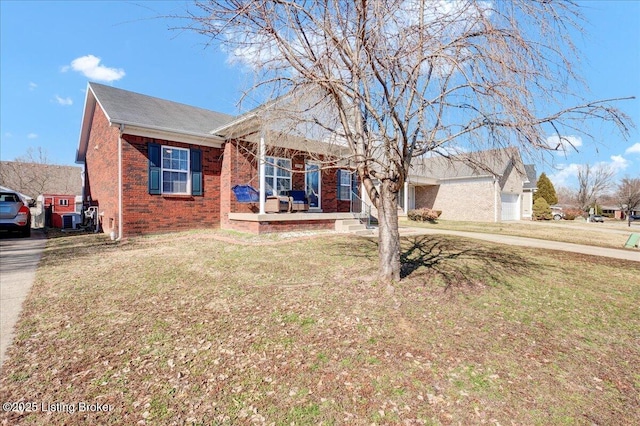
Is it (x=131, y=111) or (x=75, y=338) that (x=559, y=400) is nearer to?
(x=75, y=338)

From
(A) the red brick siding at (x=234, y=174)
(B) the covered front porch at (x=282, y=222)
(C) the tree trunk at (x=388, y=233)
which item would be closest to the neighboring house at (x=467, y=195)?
(B) the covered front porch at (x=282, y=222)

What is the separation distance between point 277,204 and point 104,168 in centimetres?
754

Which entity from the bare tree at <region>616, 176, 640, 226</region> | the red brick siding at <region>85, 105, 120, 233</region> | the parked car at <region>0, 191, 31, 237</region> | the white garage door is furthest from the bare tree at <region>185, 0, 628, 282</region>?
the bare tree at <region>616, 176, 640, 226</region>

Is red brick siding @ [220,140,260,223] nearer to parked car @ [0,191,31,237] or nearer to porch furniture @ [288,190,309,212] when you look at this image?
porch furniture @ [288,190,309,212]

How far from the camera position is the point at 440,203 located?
2380 centimetres

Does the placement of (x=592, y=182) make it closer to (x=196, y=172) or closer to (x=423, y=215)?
(x=423, y=215)

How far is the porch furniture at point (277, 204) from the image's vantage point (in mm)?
10906

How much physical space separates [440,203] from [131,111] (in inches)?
835

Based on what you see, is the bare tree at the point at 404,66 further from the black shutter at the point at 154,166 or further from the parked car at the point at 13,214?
the parked car at the point at 13,214

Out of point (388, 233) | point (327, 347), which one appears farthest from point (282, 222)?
point (327, 347)

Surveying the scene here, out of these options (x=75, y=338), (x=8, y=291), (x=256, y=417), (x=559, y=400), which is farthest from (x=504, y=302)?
(x=8, y=291)

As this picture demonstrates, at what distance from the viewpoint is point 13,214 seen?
11.7 metres

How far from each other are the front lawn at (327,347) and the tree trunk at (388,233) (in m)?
0.28

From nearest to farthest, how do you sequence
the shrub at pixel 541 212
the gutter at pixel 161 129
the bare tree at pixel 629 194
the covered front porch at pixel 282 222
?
the gutter at pixel 161 129 < the covered front porch at pixel 282 222 < the shrub at pixel 541 212 < the bare tree at pixel 629 194
